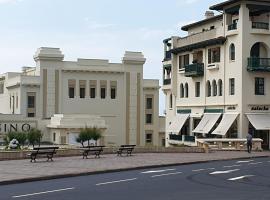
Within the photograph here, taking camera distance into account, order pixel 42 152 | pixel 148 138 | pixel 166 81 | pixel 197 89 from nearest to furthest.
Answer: pixel 42 152 → pixel 197 89 → pixel 166 81 → pixel 148 138

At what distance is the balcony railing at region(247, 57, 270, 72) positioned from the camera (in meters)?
53.2

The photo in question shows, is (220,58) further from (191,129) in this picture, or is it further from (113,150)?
(113,150)

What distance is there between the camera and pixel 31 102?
85500 millimetres

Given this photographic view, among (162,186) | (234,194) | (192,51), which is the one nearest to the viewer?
(234,194)

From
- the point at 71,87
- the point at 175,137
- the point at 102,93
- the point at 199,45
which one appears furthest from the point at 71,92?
the point at 199,45

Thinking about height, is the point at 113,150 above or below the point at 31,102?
below

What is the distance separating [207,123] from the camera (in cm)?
5769

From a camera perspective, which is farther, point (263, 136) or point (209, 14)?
point (209, 14)

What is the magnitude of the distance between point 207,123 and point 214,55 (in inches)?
243

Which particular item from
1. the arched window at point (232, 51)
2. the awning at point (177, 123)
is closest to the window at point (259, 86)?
the arched window at point (232, 51)

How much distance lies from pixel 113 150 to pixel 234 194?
79.4ft

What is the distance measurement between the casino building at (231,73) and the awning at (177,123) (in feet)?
0.58

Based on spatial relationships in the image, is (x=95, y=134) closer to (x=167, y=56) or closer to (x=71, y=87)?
(x=167, y=56)

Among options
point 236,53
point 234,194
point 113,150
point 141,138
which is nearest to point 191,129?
point 236,53
